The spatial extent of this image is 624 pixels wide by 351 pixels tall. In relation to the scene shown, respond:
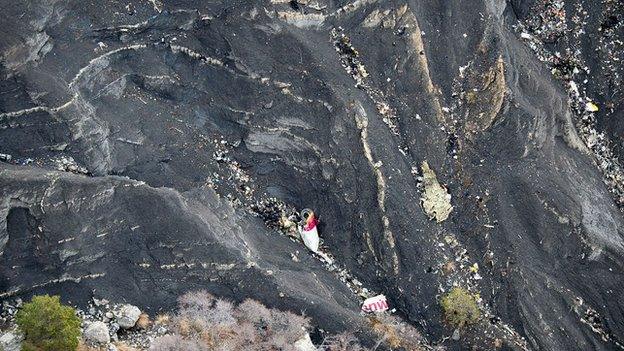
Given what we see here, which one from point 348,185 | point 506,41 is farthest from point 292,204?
point 506,41

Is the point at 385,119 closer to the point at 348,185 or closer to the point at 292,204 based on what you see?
the point at 348,185

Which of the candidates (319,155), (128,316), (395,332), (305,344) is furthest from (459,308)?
(128,316)

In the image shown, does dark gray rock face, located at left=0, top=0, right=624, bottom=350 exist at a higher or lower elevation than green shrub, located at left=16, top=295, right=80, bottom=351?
higher

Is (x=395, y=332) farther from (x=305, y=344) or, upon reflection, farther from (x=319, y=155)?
(x=319, y=155)

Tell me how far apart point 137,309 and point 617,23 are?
77.9 ft

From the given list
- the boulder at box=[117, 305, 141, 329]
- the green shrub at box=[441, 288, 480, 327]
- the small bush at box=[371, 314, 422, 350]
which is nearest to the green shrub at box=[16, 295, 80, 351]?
the boulder at box=[117, 305, 141, 329]

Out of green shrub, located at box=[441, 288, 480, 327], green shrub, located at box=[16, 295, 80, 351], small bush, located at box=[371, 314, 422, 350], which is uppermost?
green shrub, located at box=[441, 288, 480, 327]

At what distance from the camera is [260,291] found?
34.6 meters

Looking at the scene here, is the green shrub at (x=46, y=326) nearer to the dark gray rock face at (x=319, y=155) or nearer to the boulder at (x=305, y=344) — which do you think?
the dark gray rock face at (x=319, y=155)

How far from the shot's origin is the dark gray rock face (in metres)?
34.2

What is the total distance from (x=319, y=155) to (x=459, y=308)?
8673 mm

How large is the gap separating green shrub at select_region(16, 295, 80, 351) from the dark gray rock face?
329 centimetres

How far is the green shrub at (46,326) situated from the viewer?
96.9 ft

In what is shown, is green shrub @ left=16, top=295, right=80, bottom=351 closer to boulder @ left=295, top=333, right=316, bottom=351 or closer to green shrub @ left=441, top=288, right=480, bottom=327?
boulder @ left=295, top=333, right=316, bottom=351
